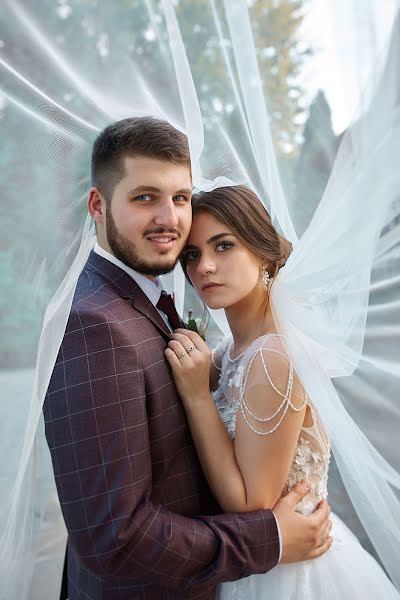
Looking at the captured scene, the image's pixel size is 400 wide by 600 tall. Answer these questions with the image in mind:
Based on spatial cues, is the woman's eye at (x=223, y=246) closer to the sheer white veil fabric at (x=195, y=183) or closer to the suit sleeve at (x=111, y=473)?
the sheer white veil fabric at (x=195, y=183)

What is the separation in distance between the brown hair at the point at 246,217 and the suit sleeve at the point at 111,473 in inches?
21.6

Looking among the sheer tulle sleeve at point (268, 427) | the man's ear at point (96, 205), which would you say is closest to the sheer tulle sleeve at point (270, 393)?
the sheer tulle sleeve at point (268, 427)

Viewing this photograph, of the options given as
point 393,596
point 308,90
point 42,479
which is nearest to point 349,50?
point 308,90

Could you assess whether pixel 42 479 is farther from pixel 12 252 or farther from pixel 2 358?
pixel 12 252

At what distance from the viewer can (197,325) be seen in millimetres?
1868

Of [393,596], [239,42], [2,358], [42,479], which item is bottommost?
[393,596]

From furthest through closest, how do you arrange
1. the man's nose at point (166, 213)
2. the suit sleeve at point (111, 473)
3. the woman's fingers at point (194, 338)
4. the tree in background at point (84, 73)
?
the woman's fingers at point (194, 338) → the man's nose at point (166, 213) → the suit sleeve at point (111, 473) → the tree in background at point (84, 73)

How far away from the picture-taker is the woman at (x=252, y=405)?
1453mm

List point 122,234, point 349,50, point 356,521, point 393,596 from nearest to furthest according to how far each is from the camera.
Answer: point 349,50 → point 122,234 → point 393,596 → point 356,521

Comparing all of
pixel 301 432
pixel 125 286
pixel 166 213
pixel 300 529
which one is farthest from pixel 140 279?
pixel 300 529

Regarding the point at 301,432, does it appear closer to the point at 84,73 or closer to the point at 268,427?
the point at 268,427

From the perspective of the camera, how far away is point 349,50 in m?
0.98

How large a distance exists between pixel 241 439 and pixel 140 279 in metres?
0.55

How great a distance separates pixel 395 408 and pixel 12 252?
1021 mm
